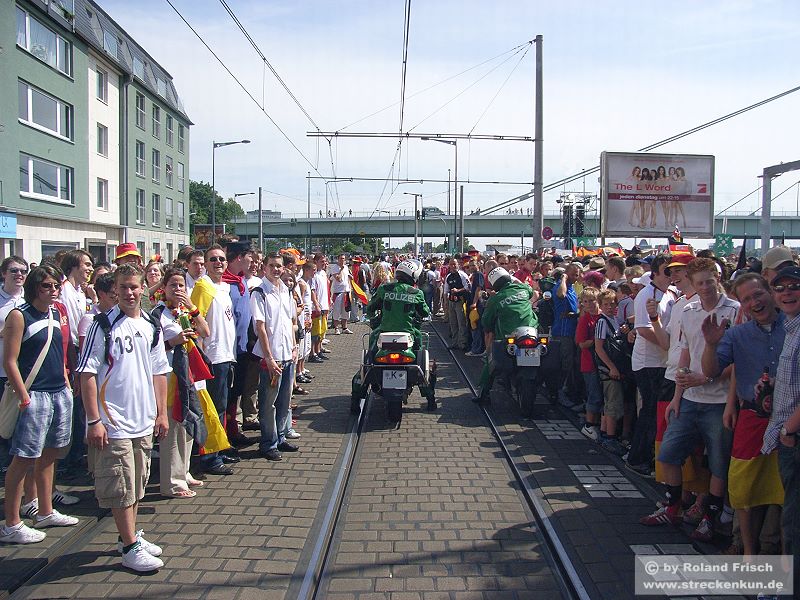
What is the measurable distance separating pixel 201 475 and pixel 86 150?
26985 millimetres

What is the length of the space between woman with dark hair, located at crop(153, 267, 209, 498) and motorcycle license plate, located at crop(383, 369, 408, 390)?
2.65m

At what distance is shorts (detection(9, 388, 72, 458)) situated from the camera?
4.66m

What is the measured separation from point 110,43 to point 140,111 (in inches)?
182

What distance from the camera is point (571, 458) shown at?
6582 mm

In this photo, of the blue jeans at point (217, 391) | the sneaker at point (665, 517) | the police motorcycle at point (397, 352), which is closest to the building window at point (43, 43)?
the police motorcycle at point (397, 352)

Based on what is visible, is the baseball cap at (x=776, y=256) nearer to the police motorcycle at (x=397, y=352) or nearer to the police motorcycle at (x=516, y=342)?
the police motorcycle at (x=516, y=342)

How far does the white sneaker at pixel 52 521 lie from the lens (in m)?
4.88

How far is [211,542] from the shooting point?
461 cm

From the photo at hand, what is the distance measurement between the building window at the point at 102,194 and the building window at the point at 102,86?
3784 millimetres

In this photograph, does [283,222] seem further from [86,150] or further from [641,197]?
[641,197]

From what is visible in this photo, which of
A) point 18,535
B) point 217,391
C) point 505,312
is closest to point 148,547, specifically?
point 18,535

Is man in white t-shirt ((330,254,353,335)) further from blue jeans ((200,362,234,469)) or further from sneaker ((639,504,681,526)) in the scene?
Answer: sneaker ((639,504,681,526))

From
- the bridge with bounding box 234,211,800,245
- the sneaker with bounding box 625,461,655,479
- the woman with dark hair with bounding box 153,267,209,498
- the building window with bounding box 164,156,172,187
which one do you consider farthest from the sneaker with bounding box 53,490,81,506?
the bridge with bounding box 234,211,800,245

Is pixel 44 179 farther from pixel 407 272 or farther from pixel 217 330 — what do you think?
pixel 217 330
